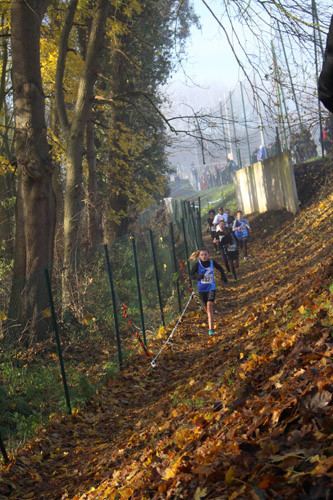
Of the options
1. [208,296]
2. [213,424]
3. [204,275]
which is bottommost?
[213,424]

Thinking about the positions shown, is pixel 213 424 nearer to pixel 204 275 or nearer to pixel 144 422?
pixel 144 422

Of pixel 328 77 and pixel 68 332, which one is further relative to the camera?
pixel 68 332

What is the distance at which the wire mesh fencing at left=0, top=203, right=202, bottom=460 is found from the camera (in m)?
8.72

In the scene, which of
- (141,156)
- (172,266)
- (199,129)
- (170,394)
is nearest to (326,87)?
(170,394)

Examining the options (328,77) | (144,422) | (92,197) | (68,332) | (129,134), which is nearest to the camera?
(328,77)

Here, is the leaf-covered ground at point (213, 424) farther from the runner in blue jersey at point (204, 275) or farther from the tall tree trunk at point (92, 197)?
the tall tree trunk at point (92, 197)

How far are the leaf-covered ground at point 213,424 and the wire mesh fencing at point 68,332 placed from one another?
0.38 meters

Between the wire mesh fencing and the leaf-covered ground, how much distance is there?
38 cm

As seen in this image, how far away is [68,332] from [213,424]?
22.2 feet

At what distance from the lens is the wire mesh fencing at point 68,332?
8719 millimetres

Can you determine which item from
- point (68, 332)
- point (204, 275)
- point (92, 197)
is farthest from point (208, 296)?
point (92, 197)

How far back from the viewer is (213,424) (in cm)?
532

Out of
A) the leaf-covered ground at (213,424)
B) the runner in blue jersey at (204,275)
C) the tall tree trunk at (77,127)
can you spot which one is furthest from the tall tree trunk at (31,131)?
the leaf-covered ground at (213,424)

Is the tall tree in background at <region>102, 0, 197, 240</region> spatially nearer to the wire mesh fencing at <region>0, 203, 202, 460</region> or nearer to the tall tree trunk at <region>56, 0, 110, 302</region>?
the tall tree trunk at <region>56, 0, 110, 302</region>
